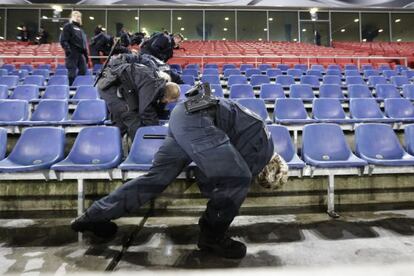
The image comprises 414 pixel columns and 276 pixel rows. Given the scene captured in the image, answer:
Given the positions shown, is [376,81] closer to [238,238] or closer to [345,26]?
[238,238]

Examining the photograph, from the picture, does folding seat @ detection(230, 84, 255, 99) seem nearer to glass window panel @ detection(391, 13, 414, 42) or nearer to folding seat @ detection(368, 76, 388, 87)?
folding seat @ detection(368, 76, 388, 87)

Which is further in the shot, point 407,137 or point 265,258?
point 407,137

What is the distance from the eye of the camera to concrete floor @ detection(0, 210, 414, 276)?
1.72m

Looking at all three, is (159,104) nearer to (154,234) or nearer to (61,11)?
(154,234)

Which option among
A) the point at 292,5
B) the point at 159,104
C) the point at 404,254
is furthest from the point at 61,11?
the point at 404,254

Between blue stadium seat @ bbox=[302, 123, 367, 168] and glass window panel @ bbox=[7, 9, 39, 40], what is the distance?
14911mm

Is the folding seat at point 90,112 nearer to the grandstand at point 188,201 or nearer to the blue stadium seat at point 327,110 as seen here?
the grandstand at point 188,201


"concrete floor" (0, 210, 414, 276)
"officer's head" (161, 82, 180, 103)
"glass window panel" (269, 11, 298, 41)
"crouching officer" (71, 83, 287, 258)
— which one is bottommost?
"concrete floor" (0, 210, 414, 276)

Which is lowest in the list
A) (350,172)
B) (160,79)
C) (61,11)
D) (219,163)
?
(350,172)

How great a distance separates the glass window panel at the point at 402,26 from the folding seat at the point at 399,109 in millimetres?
13689

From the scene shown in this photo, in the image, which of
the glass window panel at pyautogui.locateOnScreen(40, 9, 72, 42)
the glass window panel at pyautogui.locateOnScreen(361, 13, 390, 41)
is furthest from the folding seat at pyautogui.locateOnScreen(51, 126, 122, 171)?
the glass window panel at pyautogui.locateOnScreen(361, 13, 390, 41)

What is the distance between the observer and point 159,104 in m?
2.80

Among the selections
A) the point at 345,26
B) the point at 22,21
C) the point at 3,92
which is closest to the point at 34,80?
the point at 3,92

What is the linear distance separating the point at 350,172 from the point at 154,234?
1576 millimetres
